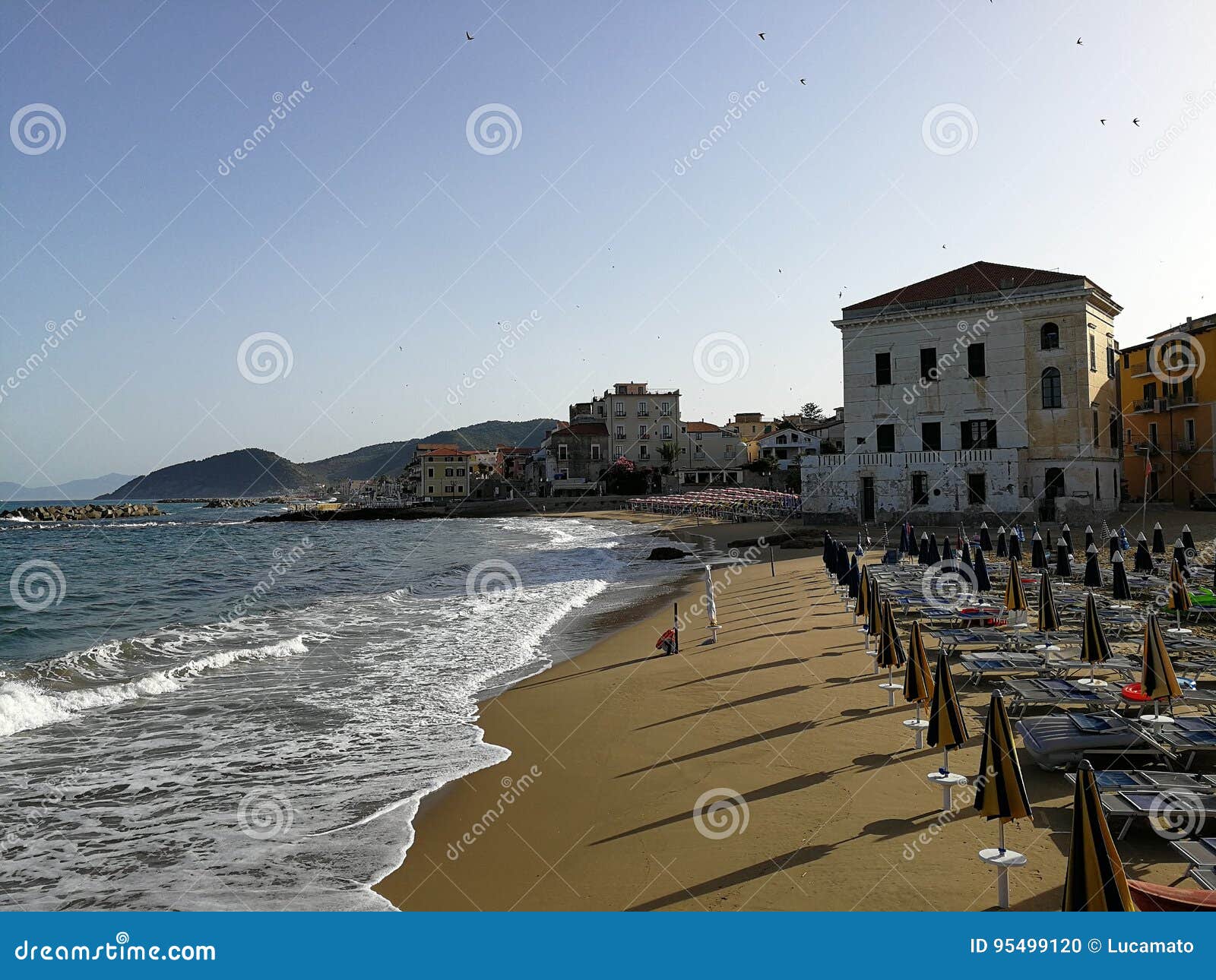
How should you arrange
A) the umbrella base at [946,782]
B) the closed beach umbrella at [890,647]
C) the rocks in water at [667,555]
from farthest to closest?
the rocks in water at [667,555], the closed beach umbrella at [890,647], the umbrella base at [946,782]

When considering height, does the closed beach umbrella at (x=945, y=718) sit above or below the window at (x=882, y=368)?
below

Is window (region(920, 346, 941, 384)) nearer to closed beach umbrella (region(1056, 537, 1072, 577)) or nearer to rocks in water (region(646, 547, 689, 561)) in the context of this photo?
rocks in water (region(646, 547, 689, 561))

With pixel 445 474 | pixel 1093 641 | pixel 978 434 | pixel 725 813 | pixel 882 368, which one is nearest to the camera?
pixel 725 813

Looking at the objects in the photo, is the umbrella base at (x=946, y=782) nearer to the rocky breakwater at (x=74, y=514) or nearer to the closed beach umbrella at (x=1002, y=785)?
the closed beach umbrella at (x=1002, y=785)

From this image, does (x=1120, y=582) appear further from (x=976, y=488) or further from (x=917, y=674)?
(x=976, y=488)

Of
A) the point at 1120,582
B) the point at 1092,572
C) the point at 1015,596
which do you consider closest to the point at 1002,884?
the point at 1015,596

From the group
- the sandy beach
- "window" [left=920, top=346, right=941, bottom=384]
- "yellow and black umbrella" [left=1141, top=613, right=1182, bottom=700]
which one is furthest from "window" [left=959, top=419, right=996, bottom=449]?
"yellow and black umbrella" [left=1141, top=613, right=1182, bottom=700]

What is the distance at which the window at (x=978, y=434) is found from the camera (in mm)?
39188

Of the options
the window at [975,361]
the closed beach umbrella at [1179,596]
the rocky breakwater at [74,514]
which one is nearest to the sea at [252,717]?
the closed beach umbrella at [1179,596]

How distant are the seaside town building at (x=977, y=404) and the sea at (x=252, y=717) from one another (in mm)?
12731

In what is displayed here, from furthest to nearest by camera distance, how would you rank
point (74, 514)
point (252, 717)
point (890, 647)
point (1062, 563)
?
point (74, 514), point (1062, 563), point (252, 717), point (890, 647)

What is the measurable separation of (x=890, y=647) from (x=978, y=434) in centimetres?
3261

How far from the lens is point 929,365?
40.6 metres

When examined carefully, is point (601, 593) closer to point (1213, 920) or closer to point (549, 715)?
point (549, 715)
